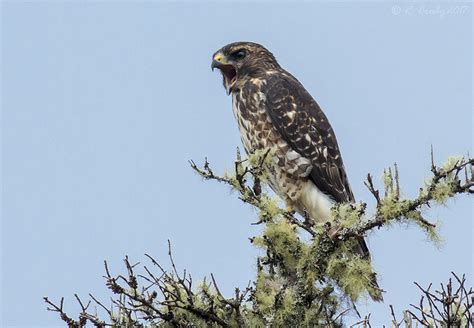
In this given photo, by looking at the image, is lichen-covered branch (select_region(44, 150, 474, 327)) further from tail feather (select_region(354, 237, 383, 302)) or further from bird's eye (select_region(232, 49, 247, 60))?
bird's eye (select_region(232, 49, 247, 60))

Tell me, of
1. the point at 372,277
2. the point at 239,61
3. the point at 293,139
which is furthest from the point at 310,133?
the point at 372,277

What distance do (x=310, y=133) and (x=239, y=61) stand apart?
1.12 meters

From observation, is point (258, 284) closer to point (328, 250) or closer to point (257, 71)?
point (328, 250)

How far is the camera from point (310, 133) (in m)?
7.85

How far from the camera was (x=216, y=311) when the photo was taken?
515 centimetres

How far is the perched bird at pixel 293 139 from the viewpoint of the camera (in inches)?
300

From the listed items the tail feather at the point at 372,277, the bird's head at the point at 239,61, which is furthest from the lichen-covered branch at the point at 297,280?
the bird's head at the point at 239,61

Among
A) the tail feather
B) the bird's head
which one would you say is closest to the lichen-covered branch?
the tail feather

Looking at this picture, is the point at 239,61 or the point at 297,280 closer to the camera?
the point at 297,280

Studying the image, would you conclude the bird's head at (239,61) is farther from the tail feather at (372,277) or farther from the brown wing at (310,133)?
the tail feather at (372,277)

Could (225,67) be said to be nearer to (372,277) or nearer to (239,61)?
(239,61)

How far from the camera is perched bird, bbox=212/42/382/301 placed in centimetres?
761

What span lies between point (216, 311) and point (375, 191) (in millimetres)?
1150

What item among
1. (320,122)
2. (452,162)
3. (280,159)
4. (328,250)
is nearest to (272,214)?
(328,250)
